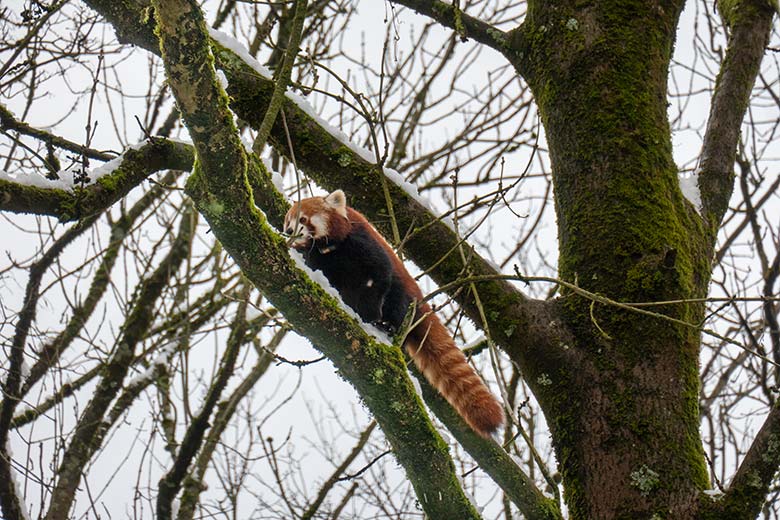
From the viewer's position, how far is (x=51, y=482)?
15.2 ft

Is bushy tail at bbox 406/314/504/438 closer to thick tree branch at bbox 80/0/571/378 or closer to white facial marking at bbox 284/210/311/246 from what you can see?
thick tree branch at bbox 80/0/571/378

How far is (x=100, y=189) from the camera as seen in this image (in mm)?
3242

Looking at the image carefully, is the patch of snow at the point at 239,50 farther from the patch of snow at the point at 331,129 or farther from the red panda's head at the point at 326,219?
the red panda's head at the point at 326,219

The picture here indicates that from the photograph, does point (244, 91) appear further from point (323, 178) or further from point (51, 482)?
point (51, 482)

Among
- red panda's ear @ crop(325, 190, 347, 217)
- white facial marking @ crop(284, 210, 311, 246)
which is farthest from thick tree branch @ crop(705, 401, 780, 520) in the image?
red panda's ear @ crop(325, 190, 347, 217)

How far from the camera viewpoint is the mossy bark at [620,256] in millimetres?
2557

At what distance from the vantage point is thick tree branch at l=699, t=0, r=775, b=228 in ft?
11.0

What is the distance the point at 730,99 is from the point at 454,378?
182cm

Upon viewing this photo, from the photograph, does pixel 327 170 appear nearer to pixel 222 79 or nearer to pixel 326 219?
pixel 222 79

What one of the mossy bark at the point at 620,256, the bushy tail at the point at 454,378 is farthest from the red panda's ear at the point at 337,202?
the mossy bark at the point at 620,256

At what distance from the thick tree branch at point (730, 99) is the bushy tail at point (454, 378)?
4.03 feet

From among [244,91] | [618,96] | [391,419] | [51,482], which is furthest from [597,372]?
[51,482]

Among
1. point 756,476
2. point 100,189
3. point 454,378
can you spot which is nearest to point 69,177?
point 100,189

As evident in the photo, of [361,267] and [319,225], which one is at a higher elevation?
[319,225]
